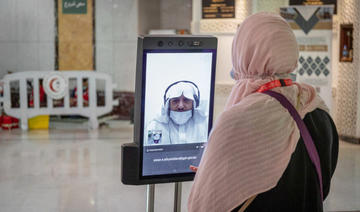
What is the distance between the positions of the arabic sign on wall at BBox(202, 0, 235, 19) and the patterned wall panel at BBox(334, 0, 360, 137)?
1.61 m

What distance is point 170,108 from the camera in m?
2.67

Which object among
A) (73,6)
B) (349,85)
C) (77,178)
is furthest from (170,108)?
(73,6)

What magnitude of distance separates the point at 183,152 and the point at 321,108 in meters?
0.81

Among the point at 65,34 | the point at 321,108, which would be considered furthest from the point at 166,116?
the point at 65,34

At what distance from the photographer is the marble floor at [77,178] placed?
17.1 feet

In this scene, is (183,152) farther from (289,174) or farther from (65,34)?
(65,34)

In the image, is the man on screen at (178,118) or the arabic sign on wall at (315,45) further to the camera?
the arabic sign on wall at (315,45)

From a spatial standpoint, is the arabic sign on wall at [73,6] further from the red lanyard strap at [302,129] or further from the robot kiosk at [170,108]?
the red lanyard strap at [302,129]

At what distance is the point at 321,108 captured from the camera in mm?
2174

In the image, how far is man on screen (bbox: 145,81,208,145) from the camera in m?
2.67

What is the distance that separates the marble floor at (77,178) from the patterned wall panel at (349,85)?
1.10 ft

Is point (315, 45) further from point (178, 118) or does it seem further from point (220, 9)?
point (178, 118)

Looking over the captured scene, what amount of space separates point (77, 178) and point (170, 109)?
3818 mm

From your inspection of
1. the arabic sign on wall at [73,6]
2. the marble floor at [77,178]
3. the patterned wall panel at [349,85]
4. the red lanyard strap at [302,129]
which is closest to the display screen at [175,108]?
the red lanyard strap at [302,129]
